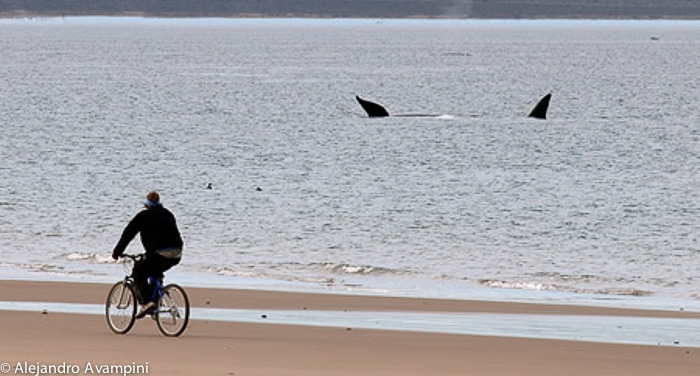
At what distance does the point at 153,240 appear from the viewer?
18516 mm

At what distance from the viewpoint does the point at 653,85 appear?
153 meters

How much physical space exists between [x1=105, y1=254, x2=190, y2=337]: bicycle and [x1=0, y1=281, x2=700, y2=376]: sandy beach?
19cm

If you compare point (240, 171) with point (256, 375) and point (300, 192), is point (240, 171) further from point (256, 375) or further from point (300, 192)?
point (256, 375)

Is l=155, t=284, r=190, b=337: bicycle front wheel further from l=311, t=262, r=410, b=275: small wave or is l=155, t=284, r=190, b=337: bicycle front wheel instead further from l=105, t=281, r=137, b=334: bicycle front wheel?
l=311, t=262, r=410, b=275: small wave

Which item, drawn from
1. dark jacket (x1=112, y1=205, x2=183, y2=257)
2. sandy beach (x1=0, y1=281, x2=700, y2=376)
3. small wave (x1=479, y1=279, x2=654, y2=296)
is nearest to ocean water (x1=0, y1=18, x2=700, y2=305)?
small wave (x1=479, y1=279, x2=654, y2=296)

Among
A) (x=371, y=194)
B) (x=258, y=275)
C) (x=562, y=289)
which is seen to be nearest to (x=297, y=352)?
(x=562, y=289)

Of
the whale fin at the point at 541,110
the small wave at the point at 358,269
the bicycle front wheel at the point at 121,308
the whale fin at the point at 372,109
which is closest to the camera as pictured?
the bicycle front wheel at the point at 121,308

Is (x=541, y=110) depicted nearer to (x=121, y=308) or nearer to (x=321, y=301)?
(x=321, y=301)

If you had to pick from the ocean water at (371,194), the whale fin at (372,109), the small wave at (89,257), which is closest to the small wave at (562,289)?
the ocean water at (371,194)

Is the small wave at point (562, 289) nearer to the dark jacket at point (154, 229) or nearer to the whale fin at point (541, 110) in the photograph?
the dark jacket at point (154, 229)

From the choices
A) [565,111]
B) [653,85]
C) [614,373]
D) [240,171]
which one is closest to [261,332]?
[614,373]

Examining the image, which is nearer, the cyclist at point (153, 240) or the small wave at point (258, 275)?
the cyclist at point (153, 240)

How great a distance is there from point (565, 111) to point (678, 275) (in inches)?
3149

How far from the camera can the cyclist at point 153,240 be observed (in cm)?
1848
